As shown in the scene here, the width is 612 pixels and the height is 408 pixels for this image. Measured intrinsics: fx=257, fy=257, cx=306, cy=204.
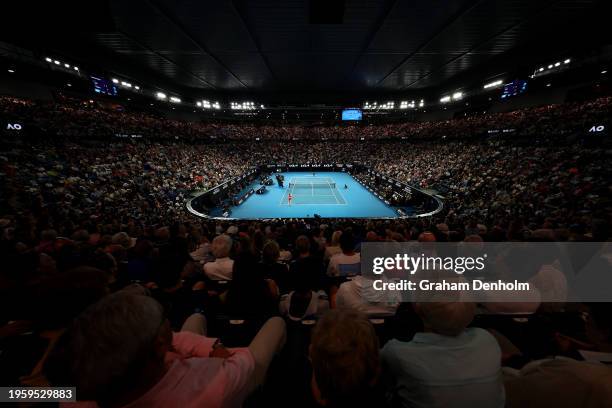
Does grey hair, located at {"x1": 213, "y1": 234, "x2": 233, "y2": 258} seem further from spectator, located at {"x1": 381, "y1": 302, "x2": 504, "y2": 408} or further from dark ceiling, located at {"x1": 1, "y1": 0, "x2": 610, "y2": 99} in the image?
dark ceiling, located at {"x1": 1, "y1": 0, "x2": 610, "y2": 99}

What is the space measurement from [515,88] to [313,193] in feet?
71.6

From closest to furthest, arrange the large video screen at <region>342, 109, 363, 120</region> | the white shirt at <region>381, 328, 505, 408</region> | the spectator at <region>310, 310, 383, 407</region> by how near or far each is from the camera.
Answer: the spectator at <region>310, 310, 383, 407</region> → the white shirt at <region>381, 328, 505, 408</region> → the large video screen at <region>342, 109, 363, 120</region>

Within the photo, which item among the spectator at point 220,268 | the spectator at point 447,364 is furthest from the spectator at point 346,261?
the spectator at point 447,364

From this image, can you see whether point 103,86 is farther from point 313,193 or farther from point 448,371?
point 448,371

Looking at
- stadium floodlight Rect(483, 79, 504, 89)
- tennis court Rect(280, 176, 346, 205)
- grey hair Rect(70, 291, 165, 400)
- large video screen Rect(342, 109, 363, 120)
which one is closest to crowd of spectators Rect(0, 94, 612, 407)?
grey hair Rect(70, 291, 165, 400)

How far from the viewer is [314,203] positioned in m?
26.7

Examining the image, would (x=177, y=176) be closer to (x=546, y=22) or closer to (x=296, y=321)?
(x=296, y=321)

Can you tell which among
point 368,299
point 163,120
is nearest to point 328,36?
point 368,299

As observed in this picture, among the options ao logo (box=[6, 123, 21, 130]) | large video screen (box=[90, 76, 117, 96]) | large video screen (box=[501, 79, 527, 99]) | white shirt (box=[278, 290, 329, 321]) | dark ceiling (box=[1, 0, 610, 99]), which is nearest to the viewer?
white shirt (box=[278, 290, 329, 321])

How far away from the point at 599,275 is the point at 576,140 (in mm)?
25730

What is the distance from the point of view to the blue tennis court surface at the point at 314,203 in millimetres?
23188

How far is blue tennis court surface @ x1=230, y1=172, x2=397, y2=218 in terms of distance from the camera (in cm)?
2319

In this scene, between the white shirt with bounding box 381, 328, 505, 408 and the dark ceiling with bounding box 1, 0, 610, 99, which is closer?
the white shirt with bounding box 381, 328, 505, 408

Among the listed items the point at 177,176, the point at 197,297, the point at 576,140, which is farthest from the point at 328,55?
the point at 197,297
